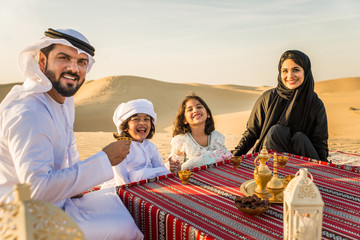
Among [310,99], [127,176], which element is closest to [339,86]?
[310,99]

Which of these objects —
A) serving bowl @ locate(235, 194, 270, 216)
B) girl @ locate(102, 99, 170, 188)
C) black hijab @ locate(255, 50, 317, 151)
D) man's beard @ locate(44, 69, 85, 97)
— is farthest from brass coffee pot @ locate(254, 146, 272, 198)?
black hijab @ locate(255, 50, 317, 151)

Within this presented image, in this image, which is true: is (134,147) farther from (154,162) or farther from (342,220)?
(342,220)

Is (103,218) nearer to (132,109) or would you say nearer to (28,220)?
(28,220)

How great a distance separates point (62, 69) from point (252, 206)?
1.82m

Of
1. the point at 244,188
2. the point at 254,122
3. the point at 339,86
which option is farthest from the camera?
the point at 339,86

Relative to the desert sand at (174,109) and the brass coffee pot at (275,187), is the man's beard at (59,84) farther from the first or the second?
the desert sand at (174,109)

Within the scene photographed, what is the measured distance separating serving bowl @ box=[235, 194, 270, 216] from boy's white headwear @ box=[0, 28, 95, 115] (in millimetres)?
1703

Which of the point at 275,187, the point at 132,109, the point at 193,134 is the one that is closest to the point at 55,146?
the point at 132,109

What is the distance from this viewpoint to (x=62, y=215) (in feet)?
3.98

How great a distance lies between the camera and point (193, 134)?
450 centimetres

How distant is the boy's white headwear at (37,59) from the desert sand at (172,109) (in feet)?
18.4

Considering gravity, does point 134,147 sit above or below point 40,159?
below

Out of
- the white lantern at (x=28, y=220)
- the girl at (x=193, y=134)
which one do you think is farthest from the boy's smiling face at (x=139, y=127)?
the white lantern at (x=28, y=220)

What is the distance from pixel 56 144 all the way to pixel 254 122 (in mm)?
3397
